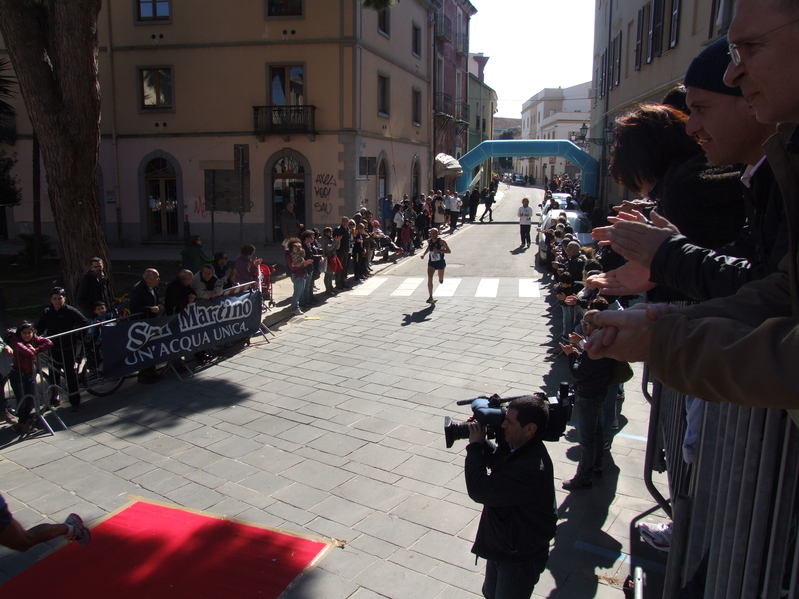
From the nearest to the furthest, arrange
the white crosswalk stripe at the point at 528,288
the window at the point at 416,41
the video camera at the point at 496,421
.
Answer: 1. the video camera at the point at 496,421
2. the white crosswalk stripe at the point at 528,288
3. the window at the point at 416,41

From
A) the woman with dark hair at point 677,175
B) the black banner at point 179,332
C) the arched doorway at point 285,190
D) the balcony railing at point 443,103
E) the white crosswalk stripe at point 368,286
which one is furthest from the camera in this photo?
the balcony railing at point 443,103

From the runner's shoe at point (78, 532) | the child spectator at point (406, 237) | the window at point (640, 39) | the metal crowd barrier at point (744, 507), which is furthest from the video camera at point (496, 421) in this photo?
the window at point (640, 39)

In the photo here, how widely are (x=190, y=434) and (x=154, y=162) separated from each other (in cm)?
1991

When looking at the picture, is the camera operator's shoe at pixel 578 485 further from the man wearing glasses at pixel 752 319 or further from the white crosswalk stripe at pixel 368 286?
the white crosswalk stripe at pixel 368 286

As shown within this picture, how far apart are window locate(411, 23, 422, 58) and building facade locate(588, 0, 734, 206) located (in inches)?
353

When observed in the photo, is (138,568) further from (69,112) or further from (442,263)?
(442,263)

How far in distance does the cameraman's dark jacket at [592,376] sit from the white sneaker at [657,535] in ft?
4.02

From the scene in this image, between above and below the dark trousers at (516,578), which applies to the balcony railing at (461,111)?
above

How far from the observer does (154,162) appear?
2402 cm

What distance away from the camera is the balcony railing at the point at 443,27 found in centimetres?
3441

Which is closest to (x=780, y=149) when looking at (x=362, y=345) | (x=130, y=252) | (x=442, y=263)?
(x=362, y=345)

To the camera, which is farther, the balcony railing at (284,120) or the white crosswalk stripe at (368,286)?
the balcony railing at (284,120)

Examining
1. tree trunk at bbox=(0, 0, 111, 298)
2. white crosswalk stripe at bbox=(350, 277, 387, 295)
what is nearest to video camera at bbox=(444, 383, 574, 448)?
tree trunk at bbox=(0, 0, 111, 298)

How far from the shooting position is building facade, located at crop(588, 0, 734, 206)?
51.2 feet
